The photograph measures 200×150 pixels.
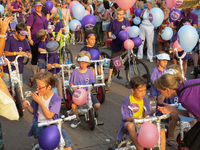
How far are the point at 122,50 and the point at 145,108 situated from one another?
368 cm

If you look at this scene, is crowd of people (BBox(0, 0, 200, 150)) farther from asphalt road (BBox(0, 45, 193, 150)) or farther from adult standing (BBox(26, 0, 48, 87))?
asphalt road (BBox(0, 45, 193, 150))

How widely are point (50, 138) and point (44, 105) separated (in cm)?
59

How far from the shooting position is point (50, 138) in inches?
114

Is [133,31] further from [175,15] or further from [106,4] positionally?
[106,4]

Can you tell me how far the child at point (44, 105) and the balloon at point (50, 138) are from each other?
390 millimetres

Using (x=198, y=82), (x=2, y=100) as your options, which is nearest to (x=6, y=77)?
(x=2, y=100)

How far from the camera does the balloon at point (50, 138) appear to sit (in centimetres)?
289

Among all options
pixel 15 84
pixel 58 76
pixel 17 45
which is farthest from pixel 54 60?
pixel 15 84

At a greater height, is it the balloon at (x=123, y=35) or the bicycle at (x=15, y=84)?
the balloon at (x=123, y=35)

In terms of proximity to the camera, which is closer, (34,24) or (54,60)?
Result: (54,60)

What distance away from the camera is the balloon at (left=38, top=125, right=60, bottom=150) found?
2889 millimetres

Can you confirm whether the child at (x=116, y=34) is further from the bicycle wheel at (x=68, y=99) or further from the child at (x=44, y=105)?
the child at (x=44, y=105)

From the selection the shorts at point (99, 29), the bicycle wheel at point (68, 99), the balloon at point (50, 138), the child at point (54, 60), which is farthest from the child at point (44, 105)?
the shorts at point (99, 29)

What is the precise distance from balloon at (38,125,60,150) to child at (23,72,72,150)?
1.28ft
